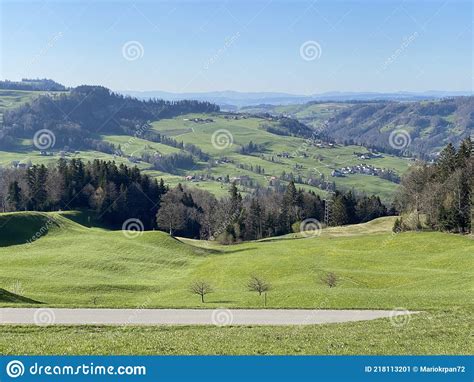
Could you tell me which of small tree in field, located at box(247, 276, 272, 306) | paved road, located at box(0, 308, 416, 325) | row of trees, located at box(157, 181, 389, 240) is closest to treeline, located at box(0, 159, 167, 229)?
row of trees, located at box(157, 181, 389, 240)

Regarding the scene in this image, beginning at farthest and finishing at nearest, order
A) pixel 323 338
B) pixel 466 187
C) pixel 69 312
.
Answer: pixel 466 187 < pixel 69 312 < pixel 323 338

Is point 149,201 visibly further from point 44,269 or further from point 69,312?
point 69,312

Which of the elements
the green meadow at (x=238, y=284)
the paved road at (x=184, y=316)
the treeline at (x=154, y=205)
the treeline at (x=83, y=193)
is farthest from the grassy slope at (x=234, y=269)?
the treeline at (x=83, y=193)

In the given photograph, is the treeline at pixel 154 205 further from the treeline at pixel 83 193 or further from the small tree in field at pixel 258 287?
the small tree in field at pixel 258 287

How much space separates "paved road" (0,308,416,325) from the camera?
30.5 m

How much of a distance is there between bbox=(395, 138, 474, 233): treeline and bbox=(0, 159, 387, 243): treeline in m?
24.6

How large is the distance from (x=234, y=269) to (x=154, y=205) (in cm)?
7394

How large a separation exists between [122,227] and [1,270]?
58848 mm

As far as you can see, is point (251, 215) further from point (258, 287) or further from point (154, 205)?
point (258, 287)

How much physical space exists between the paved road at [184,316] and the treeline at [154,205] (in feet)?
269

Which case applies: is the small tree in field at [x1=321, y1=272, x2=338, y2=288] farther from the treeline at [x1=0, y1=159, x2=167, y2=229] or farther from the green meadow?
the treeline at [x1=0, y1=159, x2=167, y2=229]

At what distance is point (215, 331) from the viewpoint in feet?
87.1

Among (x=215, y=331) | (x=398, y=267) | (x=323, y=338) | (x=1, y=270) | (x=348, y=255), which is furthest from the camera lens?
(x=348, y=255)
